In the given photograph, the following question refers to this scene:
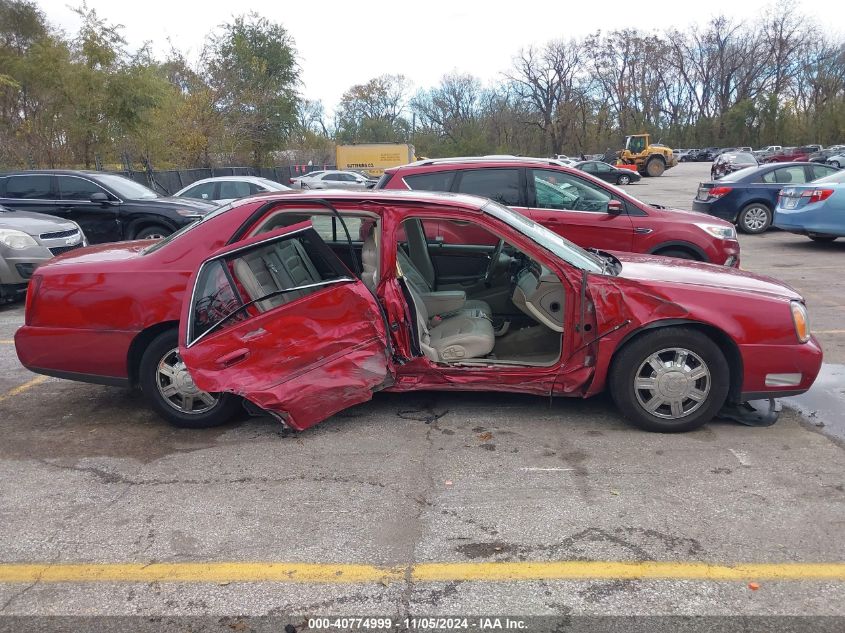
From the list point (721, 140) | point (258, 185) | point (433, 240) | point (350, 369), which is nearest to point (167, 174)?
point (258, 185)

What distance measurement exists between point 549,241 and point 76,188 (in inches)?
421

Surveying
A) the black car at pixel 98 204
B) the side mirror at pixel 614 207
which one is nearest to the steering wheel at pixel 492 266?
the side mirror at pixel 614 207

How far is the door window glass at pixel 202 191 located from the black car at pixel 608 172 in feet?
68.0

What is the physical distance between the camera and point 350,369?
4.27 m

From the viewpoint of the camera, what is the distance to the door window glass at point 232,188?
15000 millimetres

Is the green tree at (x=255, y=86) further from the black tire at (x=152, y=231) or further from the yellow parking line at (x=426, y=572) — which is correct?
the yellow parking line at (x=426, y=572)

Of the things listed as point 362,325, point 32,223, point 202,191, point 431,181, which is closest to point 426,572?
point 362,325

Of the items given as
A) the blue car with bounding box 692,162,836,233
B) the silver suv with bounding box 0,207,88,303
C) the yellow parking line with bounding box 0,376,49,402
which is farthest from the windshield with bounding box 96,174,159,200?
the blue car with bounding box 692,162,836,233

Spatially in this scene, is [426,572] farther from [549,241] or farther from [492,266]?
[492,266]

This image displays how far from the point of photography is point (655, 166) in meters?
44.8

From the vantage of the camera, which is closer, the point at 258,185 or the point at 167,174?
the point at 258,185

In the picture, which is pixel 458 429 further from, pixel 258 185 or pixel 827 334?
pixel 258 185

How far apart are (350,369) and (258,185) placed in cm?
1190

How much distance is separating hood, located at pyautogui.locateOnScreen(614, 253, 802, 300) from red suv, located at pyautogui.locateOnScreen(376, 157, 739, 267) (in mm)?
2805
